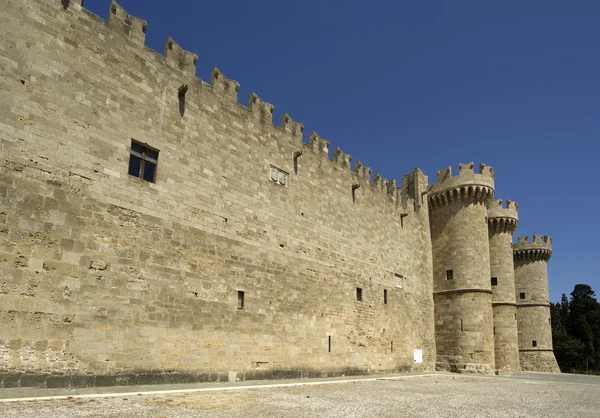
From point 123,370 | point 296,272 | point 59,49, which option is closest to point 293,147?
point 296,272

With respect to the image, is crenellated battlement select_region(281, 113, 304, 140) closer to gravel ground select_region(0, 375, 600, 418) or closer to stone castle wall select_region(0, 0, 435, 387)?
stone castle wall select_region(0, 0, 435, 387)

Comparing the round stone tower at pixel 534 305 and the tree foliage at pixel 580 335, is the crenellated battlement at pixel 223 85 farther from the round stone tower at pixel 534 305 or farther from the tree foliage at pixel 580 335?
the tree foliage at pixel 580 335

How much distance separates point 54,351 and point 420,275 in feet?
56.0

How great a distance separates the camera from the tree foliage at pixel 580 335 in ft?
136

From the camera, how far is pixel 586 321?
43.9 meters

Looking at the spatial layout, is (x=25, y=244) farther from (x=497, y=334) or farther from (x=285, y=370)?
(x=497, y=334)

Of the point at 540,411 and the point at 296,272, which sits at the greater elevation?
the point at 296,272

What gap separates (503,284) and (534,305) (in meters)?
5.81

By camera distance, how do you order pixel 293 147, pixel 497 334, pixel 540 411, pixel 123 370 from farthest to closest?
pixel 497 334, pixel 293 147, pixel 123 370, pixel 540 411

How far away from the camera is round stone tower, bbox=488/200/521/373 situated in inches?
957

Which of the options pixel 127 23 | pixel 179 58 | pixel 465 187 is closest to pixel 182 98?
pixel 179 58

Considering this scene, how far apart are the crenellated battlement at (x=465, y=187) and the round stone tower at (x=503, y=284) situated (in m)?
4.27

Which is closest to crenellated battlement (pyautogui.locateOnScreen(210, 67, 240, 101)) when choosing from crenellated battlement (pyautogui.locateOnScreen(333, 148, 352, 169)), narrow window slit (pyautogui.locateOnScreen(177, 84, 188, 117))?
narrow window slit (pyautogui.locateOnScreen(177, 84, 188, 117))

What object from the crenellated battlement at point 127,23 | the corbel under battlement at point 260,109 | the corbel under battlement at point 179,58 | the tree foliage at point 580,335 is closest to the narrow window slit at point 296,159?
the corbel under battlement at point 260,109
